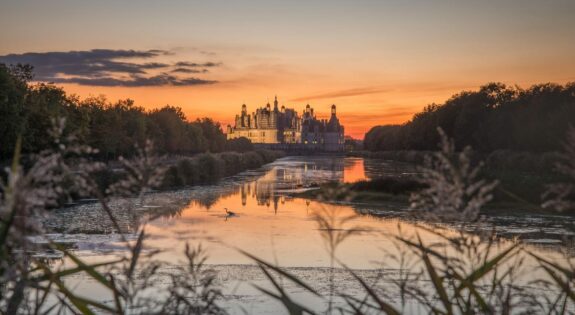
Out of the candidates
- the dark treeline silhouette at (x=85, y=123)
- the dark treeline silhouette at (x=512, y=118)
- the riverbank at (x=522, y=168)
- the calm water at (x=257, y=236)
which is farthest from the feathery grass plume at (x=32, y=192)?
the dark treeline silhouette at (x=512, y=118)

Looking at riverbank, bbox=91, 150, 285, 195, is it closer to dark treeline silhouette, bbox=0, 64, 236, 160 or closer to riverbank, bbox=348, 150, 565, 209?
dark treeline silhouette, bbox=0, 64, 236, 160

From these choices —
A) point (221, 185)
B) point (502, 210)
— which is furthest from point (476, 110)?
point (502, 210)

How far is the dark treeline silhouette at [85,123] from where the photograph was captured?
45794 mm

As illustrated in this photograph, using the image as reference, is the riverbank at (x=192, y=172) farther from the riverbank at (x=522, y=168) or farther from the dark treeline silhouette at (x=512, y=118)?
the dark treeline silhouette at (x=512, y=118)

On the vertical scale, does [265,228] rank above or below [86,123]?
below

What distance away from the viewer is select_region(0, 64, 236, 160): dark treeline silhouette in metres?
45.8

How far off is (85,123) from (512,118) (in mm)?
49934

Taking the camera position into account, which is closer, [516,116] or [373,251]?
[373,251]

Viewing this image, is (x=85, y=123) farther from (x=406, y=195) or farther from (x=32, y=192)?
(x=32, y=192)

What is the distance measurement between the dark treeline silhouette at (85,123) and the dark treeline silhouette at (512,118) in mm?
40476

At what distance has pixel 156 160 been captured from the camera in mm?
2279

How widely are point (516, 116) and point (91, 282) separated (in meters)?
71.8

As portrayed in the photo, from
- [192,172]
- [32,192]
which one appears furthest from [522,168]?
[32,192]

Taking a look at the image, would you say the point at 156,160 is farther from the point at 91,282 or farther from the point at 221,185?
the point at 221,185
